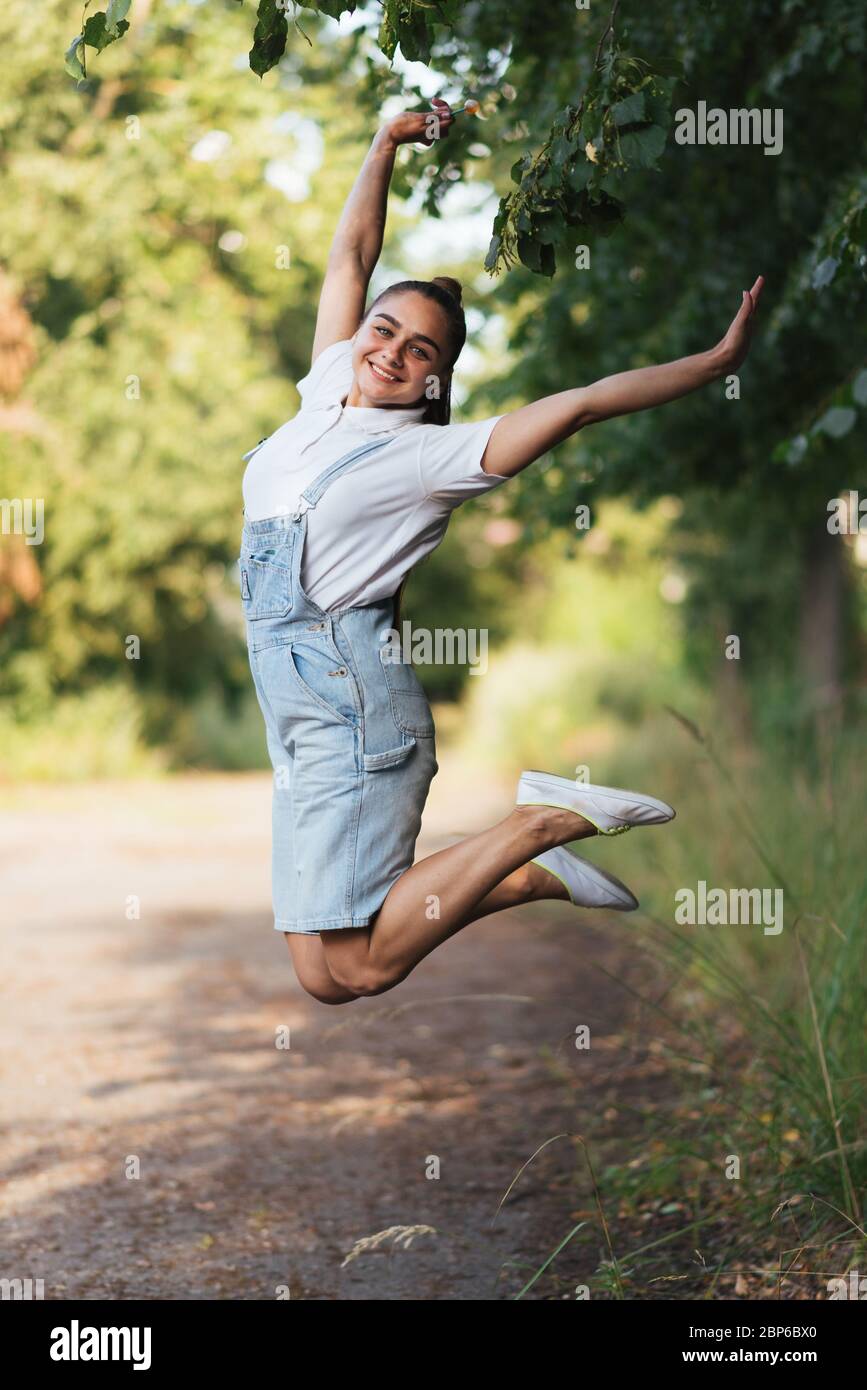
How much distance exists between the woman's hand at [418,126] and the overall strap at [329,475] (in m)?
0.79

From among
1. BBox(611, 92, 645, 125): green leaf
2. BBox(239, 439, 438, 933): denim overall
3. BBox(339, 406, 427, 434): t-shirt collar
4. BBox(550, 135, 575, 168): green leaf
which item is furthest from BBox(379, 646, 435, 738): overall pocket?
BBox(611, 92, 645, 125): green leaf

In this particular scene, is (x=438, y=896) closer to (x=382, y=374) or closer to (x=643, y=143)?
(x=382, y=374)

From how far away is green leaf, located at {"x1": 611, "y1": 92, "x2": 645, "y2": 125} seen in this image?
3176 millimetres

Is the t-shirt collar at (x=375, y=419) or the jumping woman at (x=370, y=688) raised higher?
the t-shirt collar at (x=375, y=419)

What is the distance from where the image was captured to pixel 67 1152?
5.42 meters

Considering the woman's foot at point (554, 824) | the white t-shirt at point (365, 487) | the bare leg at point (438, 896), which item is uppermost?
the white t-shirt at point (365, 487)

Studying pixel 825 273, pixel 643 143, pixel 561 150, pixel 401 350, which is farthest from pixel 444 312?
pixel 825 273

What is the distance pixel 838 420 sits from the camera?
3656mm

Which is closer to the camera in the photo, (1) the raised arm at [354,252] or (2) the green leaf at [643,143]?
(2) the green leaf at [643,143]

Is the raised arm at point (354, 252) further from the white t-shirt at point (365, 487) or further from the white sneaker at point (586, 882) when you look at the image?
the white sneaker at point (586, 882)

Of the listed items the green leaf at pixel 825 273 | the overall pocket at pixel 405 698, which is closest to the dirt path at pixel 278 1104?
the overall pocket at pixel 405 698

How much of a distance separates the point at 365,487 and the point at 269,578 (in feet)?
0.98

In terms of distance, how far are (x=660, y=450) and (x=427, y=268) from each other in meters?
10.3

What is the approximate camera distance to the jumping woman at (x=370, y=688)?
3375 millimetres
